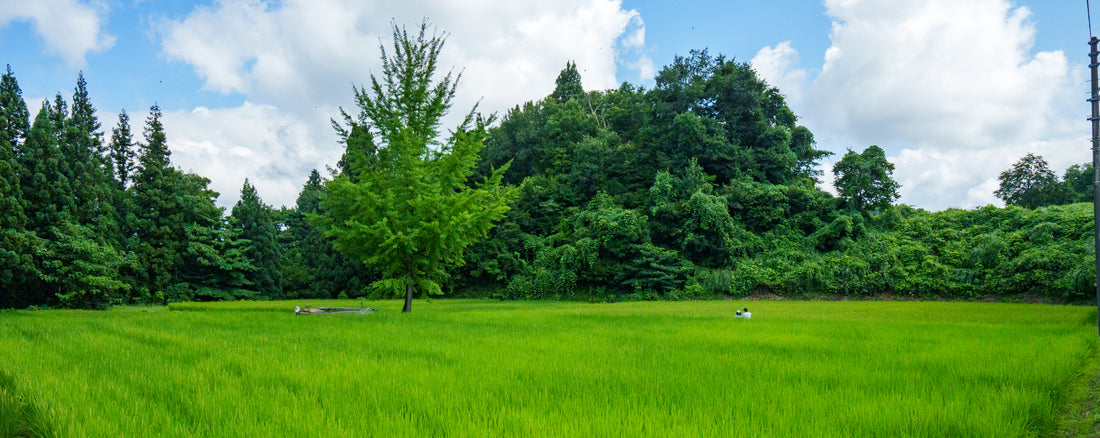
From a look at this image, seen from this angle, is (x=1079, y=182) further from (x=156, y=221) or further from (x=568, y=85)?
(x=156, y=221)

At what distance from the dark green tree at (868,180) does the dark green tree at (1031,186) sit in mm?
9773

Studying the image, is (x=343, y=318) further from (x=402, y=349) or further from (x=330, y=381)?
(x=330, y=381)

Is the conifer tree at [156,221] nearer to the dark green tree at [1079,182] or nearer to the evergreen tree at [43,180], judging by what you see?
the evergreen tree at [43,180]

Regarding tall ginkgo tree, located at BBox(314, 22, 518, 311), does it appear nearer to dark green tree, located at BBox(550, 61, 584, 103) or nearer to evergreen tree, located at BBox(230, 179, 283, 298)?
evergreen tree, located at BBox(230, 179, 283, 298)

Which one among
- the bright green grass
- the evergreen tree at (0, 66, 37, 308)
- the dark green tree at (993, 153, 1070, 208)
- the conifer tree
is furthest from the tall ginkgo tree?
the dark green tree at (993, 153, 1070, 208)

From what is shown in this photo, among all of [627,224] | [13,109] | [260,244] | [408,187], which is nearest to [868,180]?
[627,224]

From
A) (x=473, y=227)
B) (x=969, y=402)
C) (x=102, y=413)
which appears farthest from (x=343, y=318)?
(x=969, y=402)

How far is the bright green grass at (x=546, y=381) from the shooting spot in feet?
14.3

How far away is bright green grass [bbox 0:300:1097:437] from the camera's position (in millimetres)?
4352

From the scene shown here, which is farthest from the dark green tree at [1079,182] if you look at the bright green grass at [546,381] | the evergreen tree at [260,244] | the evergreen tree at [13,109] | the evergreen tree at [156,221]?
the evergreen tree at [13,109]

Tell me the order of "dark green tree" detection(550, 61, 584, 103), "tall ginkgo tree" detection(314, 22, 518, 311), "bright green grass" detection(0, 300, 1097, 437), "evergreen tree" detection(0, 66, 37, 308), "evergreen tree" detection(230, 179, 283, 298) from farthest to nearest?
"dark green tree" detection(550, 61, 584, 103)
"evergreen tree" detection(230, 179, 283, 298)
"evergreen tree" detection(0, 66, 37, 308)
"tall ginkgo tree" detection(314, 22, 518, 311)
"bright green grass" detection(0, 300, 1097, 437)

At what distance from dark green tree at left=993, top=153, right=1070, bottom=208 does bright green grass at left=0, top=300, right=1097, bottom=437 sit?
31.2 meters

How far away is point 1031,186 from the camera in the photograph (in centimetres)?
3662

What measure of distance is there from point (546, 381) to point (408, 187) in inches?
453
